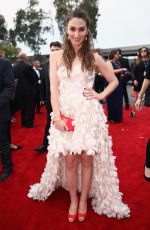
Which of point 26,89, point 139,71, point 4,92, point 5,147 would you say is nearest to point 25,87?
point 26,89

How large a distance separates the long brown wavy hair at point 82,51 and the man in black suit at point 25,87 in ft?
14.2

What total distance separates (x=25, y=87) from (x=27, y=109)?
527 millimetres

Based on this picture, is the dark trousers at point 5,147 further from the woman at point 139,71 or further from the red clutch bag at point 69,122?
the woman at point 139,71

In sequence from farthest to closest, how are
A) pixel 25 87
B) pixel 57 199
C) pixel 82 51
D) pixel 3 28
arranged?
1. pixel 3 28
2. pixel 25 87
3. pixel 57 199
4. pixel 82 51

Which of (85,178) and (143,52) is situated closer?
(85,178)

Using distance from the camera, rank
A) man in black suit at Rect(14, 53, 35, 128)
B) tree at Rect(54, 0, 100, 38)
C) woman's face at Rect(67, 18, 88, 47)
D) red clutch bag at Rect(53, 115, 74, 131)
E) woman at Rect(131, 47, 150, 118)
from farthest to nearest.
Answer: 1. tree at Rect(54, 0, 100, 38)
2. woman at Rect(131, 47, 150, 118)
3. man in black suit at Rect(14, 53, 35, 128)
4. red clutch bag at Rect(53, 115, 74, 131)
5. woman's face at Rect(67, 18, 88, 47)

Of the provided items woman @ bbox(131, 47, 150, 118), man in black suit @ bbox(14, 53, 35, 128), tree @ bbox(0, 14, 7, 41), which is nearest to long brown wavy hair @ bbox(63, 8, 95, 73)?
man in black suit @ bbox(14, 53, 35, 128)

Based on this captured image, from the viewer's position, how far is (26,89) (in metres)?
7.15

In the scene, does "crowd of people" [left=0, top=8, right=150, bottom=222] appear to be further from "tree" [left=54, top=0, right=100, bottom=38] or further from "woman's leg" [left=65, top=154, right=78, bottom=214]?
"tree" [left=54, top=0, right=100, bottom=38]

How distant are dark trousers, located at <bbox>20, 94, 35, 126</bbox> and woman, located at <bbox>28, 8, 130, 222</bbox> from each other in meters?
4.26

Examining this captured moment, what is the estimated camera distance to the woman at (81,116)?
8.99 feet

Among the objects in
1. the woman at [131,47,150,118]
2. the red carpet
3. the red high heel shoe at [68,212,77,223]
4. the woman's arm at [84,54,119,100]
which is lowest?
the red carpet

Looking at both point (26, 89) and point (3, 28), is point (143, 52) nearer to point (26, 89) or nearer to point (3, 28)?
point (26, 89)

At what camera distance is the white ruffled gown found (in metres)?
2.76
